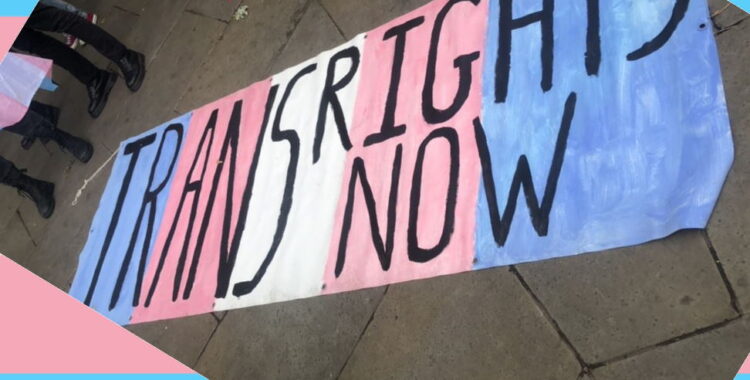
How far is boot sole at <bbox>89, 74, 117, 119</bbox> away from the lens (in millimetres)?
3934

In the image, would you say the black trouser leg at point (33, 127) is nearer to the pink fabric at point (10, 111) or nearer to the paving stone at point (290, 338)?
the pink fabric at point (10, 111)

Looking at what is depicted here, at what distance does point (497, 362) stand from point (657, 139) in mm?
765

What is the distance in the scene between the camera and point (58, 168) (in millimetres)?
4047

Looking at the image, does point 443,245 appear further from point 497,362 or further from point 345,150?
point 345,150

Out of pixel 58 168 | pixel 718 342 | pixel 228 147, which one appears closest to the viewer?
pixel 718 342

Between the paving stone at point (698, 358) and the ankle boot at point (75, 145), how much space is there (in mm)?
3535

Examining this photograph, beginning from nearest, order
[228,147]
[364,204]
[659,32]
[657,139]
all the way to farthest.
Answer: [657,139], [659,32], [364,204], [228,147]

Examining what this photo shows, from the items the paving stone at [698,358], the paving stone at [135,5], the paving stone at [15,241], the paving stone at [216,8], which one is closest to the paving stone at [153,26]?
the paving stone at [135,5]

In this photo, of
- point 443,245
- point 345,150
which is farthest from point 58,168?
point 443,245

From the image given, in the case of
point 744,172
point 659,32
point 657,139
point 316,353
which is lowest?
point 316,353

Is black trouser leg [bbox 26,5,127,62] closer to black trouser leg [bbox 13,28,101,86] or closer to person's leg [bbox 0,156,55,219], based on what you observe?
black trouser leg [bbox 13,28,101,86]

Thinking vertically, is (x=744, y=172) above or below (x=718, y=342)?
above

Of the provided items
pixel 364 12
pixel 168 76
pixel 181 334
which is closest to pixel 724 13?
pixel 364 12

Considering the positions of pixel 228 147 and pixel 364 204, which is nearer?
pixel 364 204
